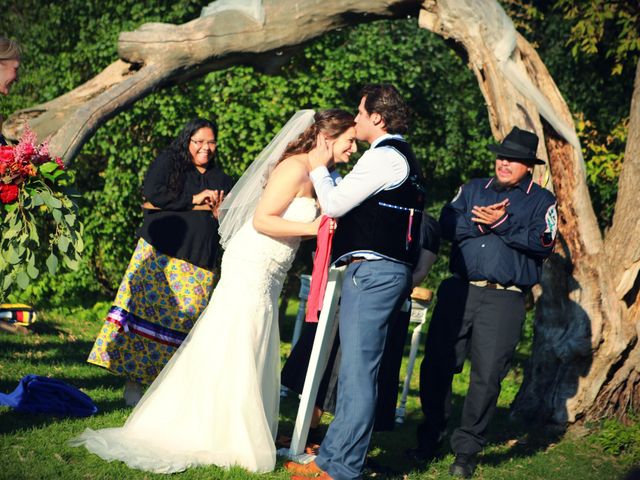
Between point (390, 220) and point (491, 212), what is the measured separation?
50.7 inches

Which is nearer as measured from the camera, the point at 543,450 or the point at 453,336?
the point at 453,336

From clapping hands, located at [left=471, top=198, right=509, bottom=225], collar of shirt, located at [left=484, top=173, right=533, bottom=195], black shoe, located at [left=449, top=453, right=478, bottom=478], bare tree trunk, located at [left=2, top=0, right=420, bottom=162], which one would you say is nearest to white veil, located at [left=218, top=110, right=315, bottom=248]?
clapping hands, located at [left=471, top=198, right=509, bottom=225]

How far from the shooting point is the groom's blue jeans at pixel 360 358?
193 inches

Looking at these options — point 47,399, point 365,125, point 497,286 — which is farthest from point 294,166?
point 47,399

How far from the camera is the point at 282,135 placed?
5.75 meters

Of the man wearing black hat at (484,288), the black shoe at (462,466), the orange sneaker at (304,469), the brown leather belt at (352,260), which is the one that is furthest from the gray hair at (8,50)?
the black shoe at (462,466)

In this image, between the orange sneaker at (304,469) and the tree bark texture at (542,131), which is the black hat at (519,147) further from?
the orange sneaker at (304,469)

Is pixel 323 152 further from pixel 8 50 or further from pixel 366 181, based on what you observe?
pixel 8 50

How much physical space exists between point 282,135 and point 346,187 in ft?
3.64

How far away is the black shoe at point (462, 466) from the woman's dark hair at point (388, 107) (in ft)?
7.66

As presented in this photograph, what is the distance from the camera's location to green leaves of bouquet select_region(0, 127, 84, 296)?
4.82 meters

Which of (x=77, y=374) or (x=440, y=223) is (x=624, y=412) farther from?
(x=77, y=374)

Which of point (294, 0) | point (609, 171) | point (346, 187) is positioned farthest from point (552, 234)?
point (609, 171)

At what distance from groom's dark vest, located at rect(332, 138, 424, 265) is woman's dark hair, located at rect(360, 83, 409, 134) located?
0.11 metres
